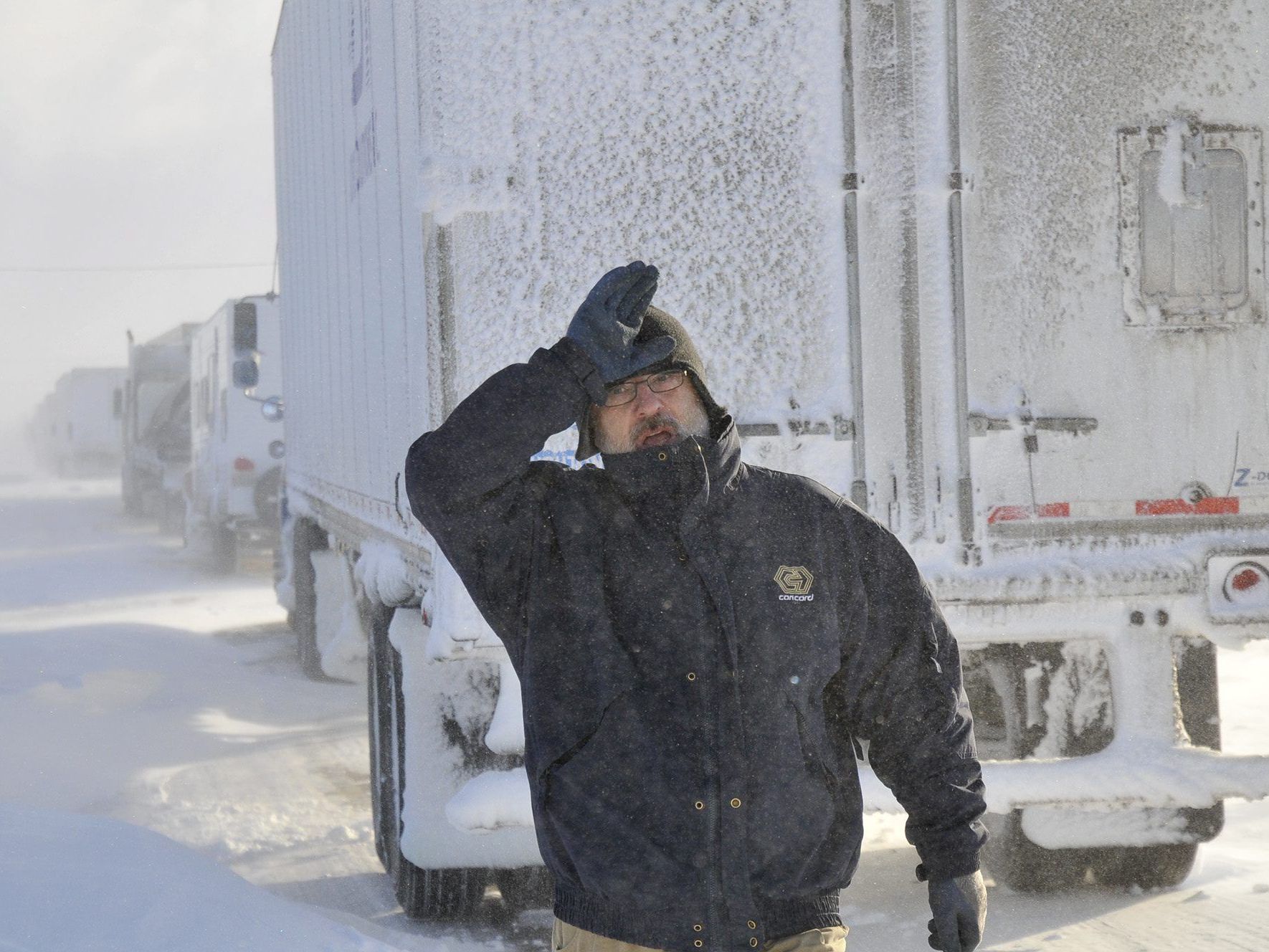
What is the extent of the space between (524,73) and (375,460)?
1.99 meters

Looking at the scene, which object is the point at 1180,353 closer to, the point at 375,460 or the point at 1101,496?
the point at 1101,496

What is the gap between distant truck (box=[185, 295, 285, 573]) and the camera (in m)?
14.8

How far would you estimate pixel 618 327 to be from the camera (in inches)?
101

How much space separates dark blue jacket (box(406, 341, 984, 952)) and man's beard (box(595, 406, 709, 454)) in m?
0.04

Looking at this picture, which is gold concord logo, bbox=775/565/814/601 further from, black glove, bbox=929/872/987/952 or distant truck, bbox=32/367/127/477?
distant truck, bbox=32/367/127/477

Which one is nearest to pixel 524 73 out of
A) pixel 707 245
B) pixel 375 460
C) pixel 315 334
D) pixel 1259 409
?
pixel 707 245

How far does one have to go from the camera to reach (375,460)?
5.81 meters

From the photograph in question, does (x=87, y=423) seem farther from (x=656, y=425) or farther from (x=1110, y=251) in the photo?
(x=656, y=425)

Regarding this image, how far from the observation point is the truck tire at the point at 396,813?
4.95 meters

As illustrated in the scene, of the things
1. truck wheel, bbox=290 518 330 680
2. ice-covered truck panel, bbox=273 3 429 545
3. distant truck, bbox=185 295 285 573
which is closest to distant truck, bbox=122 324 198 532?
distant truck, bbox=185 295 285 573

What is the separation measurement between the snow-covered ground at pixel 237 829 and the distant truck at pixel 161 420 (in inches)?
411

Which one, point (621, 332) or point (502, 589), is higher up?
point (621, 332)

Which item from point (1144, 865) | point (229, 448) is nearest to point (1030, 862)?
point (1144, 865)

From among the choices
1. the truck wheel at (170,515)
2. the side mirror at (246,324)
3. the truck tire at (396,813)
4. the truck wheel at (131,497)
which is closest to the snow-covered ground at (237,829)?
the truck tire at (396,813)
